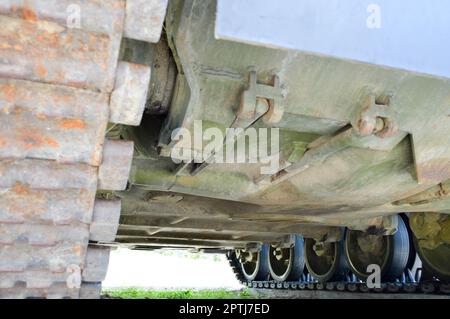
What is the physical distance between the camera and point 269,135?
7.59 feet

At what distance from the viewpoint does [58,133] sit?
1505mm

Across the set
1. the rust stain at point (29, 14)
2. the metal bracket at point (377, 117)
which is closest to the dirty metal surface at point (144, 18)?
the rust stain at point (29, 14)

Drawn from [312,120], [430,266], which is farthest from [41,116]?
[430,266]

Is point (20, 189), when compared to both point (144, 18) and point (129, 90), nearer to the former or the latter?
point (129, 90)

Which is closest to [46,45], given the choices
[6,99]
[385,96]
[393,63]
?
[6,99]

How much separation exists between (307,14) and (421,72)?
17.3 inches

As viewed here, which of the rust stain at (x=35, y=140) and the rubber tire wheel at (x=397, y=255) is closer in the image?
the rust stain at (x=35, y=140)

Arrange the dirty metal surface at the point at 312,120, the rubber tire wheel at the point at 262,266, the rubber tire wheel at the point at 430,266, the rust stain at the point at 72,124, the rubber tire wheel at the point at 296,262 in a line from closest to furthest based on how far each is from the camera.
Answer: the rust stain at the point at 72,124
the dirty metal surface at the point at 312,120
the rubber tire wheel at the point at 430,266
the rubber tire wheel at the point at 296,262
the rubber tire wheel at the point at 262,266

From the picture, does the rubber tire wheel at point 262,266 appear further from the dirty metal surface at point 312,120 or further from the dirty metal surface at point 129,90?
the dirty metal surface at point 129,90

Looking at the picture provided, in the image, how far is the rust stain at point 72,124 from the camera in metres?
1.49

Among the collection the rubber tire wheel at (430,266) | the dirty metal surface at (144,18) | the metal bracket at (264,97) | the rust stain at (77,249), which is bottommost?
the rust stain at (77,249)

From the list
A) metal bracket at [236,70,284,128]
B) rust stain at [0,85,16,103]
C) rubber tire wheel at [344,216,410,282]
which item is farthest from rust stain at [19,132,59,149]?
rubber tire wheel at [344,216,410,282]

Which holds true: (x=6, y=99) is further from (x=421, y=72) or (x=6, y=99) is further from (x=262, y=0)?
(x=421, y=72)

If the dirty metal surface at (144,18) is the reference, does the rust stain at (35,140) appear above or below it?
below
